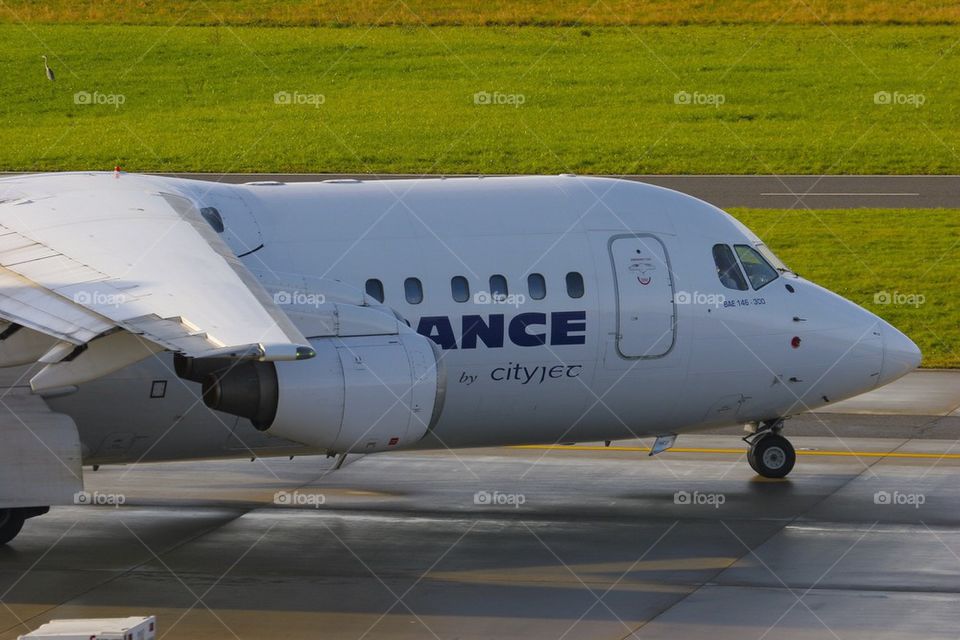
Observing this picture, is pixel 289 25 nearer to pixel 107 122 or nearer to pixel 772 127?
pixel 107 122

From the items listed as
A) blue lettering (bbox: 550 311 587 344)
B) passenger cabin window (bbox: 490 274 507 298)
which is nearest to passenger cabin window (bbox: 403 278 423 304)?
passenger cabin window (bbox: 490 274 507 298)

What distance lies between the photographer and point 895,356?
23.0 meters

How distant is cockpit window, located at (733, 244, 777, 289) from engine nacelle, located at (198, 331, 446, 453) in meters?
6.45

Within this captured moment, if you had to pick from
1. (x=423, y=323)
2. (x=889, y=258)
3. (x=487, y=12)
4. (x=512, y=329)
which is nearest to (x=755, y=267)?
(x=512, y=329)

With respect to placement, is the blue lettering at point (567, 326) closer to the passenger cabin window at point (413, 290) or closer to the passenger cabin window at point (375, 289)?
the passenger cabin window at point (413, 290)

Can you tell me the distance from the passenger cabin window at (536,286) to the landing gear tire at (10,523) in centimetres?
693

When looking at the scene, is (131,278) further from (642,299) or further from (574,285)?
(642,299)

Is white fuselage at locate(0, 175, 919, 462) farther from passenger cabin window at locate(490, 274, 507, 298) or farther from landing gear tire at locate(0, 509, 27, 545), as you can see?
landing gear tire at locate(0, 509, 27, 545)

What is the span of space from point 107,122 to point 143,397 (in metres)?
36.1

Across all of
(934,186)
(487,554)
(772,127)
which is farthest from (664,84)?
(487,554)

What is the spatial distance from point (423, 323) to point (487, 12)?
45.5 metres

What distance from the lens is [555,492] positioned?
23.2 meters

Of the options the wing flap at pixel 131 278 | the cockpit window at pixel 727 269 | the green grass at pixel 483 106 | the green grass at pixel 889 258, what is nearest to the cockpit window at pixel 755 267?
the cockpit window at pixel 727 269

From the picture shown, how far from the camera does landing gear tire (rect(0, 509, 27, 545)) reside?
20.0 metres
